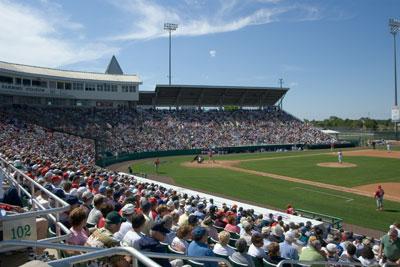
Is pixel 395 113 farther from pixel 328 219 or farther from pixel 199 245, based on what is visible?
pixel 199 245

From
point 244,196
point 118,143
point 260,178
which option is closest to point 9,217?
point 244,196

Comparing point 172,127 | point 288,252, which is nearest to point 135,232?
point 288,252

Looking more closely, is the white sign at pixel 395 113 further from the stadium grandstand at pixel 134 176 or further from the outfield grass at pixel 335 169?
the outfield grass at pixel 335 169

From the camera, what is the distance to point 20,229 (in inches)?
191

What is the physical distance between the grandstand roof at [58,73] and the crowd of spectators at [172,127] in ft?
16.5

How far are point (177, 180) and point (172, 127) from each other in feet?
99.8

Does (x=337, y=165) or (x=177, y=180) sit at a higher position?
(x=337, y=165)

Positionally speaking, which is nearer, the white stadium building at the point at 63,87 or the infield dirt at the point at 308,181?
the infield dirt at the point at 308,181

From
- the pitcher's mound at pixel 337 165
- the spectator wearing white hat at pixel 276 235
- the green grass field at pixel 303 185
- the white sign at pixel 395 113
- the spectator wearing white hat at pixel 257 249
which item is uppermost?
the white sign at pixel 395 113

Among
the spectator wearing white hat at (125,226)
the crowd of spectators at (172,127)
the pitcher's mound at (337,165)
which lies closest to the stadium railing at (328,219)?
the spectator wearing white hat at (125,226)

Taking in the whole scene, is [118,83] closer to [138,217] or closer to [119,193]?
[119,193]

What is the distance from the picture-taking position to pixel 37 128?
138 ft

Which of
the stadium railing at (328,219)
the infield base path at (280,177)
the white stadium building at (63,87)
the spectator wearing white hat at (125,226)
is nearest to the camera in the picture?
the spectator wearing white hat at (125,226)

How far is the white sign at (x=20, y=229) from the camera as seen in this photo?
15.5ft
